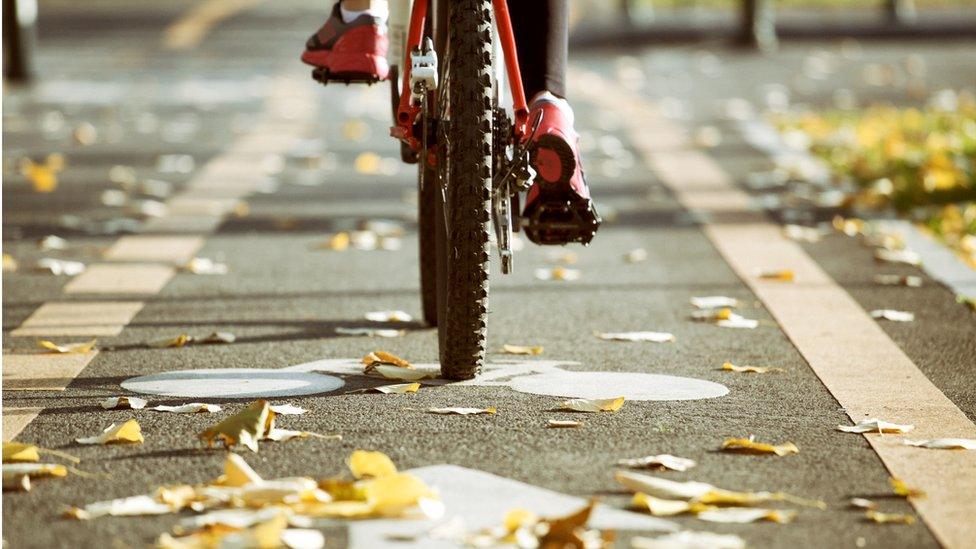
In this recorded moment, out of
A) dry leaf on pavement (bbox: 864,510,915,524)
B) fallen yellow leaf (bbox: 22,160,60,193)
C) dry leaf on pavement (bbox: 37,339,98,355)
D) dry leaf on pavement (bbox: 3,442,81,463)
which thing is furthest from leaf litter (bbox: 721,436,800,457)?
fallen yellow leaf (bbox: 22,160,60,193)

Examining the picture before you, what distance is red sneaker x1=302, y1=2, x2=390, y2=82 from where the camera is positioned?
16.9ft

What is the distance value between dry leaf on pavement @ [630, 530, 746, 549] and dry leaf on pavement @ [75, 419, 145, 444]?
1312 millimetres

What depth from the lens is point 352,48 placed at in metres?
5.19

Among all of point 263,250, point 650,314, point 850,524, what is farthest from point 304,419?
point 263,250

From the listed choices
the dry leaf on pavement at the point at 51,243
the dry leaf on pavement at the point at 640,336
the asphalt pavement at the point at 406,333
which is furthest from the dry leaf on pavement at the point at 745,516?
the dry leaf on pavement at the point at 51,243

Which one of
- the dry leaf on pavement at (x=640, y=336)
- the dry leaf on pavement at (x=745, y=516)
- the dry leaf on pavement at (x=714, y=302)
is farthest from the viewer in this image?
the dry leaf on pavement at (x=714, y=302)

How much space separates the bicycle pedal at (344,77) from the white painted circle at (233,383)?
90cm

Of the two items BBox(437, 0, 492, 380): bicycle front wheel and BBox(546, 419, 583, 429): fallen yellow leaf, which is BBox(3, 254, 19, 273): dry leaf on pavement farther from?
BBox(546, 419, 583, 429): fallen yellow leaf

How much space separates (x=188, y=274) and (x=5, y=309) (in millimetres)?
952

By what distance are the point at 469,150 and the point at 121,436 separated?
3.54 ft

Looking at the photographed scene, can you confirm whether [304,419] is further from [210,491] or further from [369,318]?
[369,318]

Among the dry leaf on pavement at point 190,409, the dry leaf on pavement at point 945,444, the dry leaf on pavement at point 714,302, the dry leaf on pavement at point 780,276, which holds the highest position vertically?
the dry leaf on pavement at point 945,444

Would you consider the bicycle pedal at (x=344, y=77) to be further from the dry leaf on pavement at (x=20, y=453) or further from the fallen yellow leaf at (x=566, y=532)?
the fallen yellow leaf at (x=566, y=532)

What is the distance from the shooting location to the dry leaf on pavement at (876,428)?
4195mm
